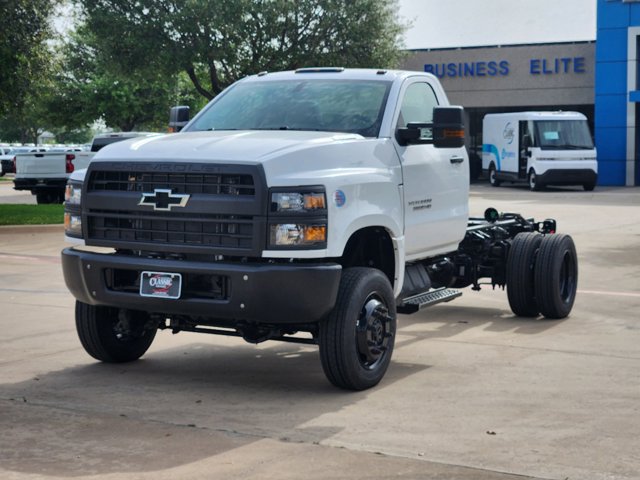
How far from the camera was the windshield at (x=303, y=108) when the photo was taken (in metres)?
8.30

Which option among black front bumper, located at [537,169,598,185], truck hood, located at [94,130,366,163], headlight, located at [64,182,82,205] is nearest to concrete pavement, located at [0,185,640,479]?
headlight, located at [64,182,82,205]

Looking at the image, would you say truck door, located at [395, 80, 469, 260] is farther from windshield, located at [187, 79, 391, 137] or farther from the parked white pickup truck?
the parked white pickup truck

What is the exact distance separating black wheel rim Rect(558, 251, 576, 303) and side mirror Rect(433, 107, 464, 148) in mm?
2918

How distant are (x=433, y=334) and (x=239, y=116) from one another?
2614mm

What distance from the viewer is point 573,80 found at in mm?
45562

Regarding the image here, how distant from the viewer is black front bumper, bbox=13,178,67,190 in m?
30.4

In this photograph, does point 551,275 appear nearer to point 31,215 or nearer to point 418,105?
point 418,105

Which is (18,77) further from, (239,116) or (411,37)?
(411,37)

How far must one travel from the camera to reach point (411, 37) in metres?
49.7

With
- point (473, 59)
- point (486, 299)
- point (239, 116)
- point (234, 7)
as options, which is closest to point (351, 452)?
point (239, 116)

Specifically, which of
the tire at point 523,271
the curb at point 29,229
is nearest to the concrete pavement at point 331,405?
the tire at point 523,271

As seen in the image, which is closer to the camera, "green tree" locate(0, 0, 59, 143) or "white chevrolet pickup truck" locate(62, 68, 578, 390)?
"white chevrolet pickup truck" locate(62, 68, 578, 390)

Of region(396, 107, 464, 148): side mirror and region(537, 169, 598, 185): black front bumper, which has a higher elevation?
region(396, 107, 464, 148): side mirror

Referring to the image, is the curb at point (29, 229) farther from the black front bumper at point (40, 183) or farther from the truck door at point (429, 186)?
the truck door at point (429, 186)
